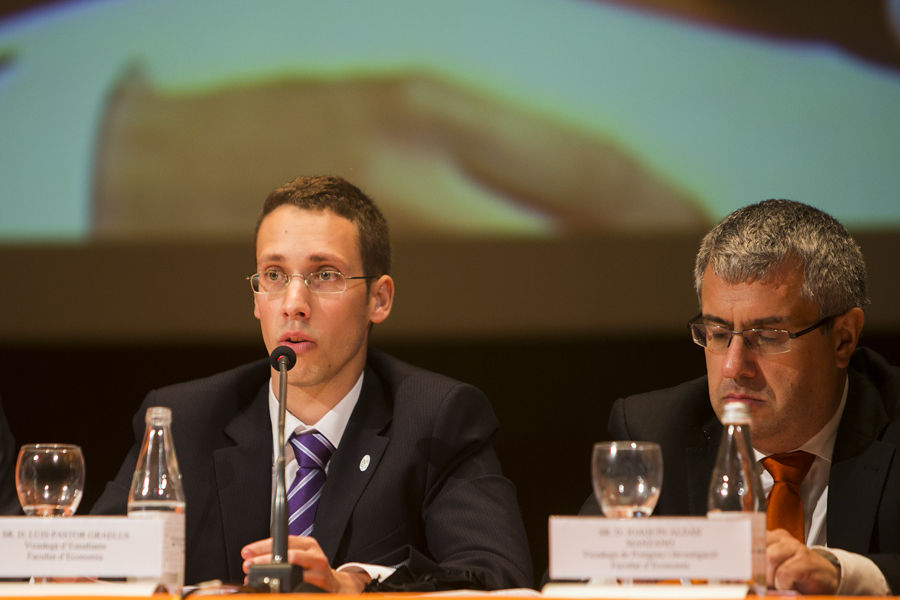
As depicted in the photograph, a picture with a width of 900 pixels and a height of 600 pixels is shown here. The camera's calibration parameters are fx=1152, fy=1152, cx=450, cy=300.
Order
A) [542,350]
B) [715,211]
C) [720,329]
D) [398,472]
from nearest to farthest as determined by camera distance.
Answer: [720,329] < [398,472] < [715,211] < [542,350]

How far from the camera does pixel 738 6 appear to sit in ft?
13.5

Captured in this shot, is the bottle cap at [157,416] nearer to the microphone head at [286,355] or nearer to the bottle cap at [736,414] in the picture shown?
the microphone head at [286,355]

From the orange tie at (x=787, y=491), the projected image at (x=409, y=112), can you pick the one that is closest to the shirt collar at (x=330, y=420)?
the orange tie at (x=787, y=491)

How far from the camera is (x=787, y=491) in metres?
2.58

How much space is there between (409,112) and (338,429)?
158cm

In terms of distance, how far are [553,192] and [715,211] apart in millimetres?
579

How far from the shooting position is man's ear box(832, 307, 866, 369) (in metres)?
2.71

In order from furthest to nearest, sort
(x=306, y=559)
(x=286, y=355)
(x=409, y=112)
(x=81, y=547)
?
1. (x=409, y=112)
2. (x=286, y=355)
3. (x=306, y=559)
4. (x=81, y=547)

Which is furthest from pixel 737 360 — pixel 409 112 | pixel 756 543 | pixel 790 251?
pixel 409 112

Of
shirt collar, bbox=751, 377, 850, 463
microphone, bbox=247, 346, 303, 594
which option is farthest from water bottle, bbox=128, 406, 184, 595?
shirt collar, bbox=751, 377, 850, 463

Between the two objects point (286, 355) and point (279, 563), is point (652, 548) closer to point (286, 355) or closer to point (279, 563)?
point (279, 563)

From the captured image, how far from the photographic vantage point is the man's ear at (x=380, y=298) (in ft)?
10.4

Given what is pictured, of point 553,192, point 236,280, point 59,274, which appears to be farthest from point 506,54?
point 59,274

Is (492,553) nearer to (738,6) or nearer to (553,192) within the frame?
(553,192)
